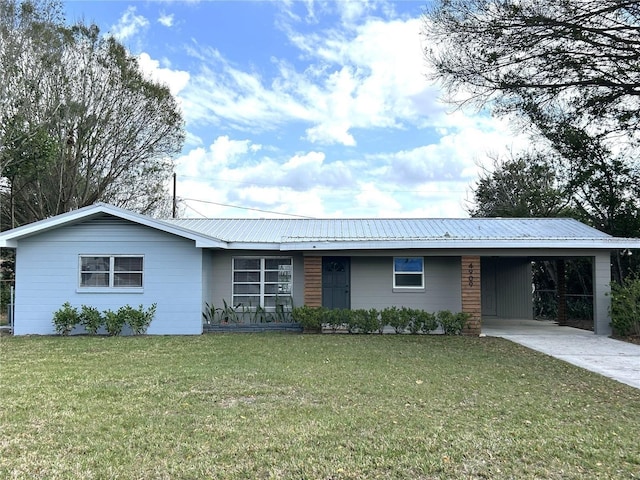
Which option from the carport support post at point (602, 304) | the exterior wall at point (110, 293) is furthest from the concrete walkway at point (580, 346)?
the exterior wall at point (110, 293)

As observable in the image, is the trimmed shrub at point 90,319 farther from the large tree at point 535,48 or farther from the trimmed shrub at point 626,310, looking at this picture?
the trimmed shrub at point 626,310

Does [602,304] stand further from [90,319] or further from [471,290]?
[90,319]

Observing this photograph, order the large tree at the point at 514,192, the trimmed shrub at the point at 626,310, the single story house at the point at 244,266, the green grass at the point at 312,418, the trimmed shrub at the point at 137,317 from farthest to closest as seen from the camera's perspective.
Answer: the large tree at the point at 514,192 → the single story house at the point at 244,266 → the trimmed shrub at the point at 137,317 → the trimmed shrub at the point at 626,310 → the green grass at the point at 312,418

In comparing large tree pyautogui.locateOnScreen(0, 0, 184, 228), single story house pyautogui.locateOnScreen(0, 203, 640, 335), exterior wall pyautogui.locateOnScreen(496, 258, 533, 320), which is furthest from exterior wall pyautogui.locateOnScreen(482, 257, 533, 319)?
large tree pyautogui.locateOnScreen(0, 0, 184, 228)

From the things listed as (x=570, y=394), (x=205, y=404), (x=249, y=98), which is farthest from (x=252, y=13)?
(x=570, y=394)

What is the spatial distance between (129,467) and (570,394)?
16.9 feet

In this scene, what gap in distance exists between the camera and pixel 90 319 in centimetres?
1237

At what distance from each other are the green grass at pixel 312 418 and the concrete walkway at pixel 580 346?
57cm

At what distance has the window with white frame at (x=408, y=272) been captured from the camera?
1380 centimetres

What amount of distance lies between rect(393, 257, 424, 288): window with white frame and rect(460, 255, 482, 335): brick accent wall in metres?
1.22

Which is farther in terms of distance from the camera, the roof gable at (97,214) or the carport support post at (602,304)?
the carport support post at (602,304)

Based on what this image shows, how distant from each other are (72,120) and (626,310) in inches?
836

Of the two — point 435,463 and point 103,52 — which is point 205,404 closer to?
point 435,463

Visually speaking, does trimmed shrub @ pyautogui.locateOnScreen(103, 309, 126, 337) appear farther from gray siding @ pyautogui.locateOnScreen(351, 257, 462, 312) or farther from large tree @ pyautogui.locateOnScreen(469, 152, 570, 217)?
large tree @ pyautogui.locateOnScreen(469, 152, 570, 217)
